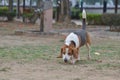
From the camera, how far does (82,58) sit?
1138cm

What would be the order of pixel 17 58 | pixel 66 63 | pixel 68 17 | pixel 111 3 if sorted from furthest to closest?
pixel 111 3 → pixel 68 17 → pixel 17 58 → pixel 66 63

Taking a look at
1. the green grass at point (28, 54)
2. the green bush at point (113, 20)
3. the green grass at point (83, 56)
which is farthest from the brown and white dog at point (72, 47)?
the green bush at point (113, 20)

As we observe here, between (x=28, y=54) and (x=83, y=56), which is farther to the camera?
(x=28, y=54)

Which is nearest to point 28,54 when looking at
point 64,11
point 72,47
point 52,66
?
point 52,66

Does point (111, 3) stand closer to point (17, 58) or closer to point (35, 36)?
point (35, 36)

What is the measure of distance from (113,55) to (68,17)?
18461 mm

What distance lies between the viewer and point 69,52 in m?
9.59

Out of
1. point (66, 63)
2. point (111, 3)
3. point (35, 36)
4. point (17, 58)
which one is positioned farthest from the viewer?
point (111, 3)

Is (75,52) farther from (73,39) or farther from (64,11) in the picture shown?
(64,11)

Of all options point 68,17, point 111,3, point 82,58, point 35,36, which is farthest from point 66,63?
point 111,3

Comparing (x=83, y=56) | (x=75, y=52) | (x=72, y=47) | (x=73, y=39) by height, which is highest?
(x=73, y=39)

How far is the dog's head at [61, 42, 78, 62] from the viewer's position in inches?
378

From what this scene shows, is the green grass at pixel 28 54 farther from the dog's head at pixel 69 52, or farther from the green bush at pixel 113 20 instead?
the green bush at pixel 113 20

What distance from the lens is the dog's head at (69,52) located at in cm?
959
